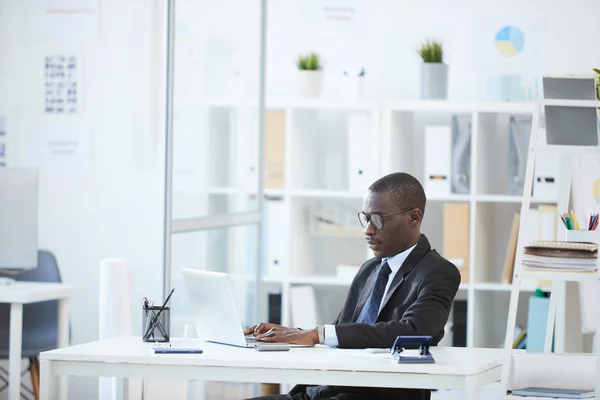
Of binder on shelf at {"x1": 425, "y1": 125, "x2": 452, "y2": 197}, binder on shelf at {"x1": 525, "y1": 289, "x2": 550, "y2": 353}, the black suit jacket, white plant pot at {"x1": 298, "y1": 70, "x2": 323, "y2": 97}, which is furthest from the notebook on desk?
white plant pot at {"x1": 298, "y1": 70, "x2": 323, "y2": 97}

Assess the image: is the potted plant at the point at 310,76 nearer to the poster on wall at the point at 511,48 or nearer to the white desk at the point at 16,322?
the poster on wall at the point at 511,48

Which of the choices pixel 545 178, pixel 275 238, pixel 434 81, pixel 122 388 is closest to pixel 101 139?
pixel 275 238

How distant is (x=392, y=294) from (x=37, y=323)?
2371 mm

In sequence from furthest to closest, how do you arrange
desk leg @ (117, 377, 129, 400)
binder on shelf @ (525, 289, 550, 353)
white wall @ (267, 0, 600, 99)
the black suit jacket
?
white wall @ (267, 0, 600, 99) → binder on shelf @ (525, 289, 550, 353) → desk leg @ (117, 377, 129, 400) → the black suit jacket

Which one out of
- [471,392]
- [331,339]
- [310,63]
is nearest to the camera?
[471,392]

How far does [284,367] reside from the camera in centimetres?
254

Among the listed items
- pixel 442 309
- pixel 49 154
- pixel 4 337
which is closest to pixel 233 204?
pixel 4 337

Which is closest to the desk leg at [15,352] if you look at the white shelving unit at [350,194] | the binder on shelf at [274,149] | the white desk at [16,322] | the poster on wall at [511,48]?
the white desk at [16,322]

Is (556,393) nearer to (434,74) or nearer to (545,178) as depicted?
(545,178)

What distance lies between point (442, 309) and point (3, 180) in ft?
7.55

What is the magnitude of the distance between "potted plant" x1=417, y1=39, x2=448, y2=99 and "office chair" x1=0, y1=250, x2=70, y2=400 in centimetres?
199

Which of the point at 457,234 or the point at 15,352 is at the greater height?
the point at 457,234

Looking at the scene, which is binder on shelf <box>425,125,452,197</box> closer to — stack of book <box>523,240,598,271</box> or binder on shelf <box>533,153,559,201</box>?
binder on shelf <box>533,153,559,201</box>

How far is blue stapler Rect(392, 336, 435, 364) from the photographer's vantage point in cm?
254
